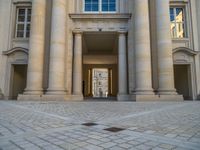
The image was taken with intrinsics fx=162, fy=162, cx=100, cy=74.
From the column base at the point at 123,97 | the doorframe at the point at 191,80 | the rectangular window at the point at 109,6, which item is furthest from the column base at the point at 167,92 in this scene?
the rectangular window at the point at 109,6

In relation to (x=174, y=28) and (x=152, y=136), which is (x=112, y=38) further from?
(x=152, y=136)

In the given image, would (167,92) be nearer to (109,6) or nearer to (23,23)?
(109,6)

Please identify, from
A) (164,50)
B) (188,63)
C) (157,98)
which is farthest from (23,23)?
(188,63)

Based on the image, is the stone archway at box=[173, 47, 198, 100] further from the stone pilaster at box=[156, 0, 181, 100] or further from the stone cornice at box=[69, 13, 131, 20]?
the stone cornice at box=[69, 13, 131, 20]

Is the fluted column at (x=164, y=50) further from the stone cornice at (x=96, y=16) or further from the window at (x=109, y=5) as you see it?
the window at (x=109, y=5)

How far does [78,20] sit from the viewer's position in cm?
1630

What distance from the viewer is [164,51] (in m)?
14.0

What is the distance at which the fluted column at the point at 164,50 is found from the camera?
13.5 metres

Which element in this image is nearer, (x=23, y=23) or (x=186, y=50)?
(x=186, y=50)

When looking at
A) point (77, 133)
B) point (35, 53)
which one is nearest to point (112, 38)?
point (35, 53)

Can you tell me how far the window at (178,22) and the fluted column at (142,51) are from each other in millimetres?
5136

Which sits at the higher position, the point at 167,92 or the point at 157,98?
the point at 167,92

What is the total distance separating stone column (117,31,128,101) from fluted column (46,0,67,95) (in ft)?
17.2

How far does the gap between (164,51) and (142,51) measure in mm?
2034
